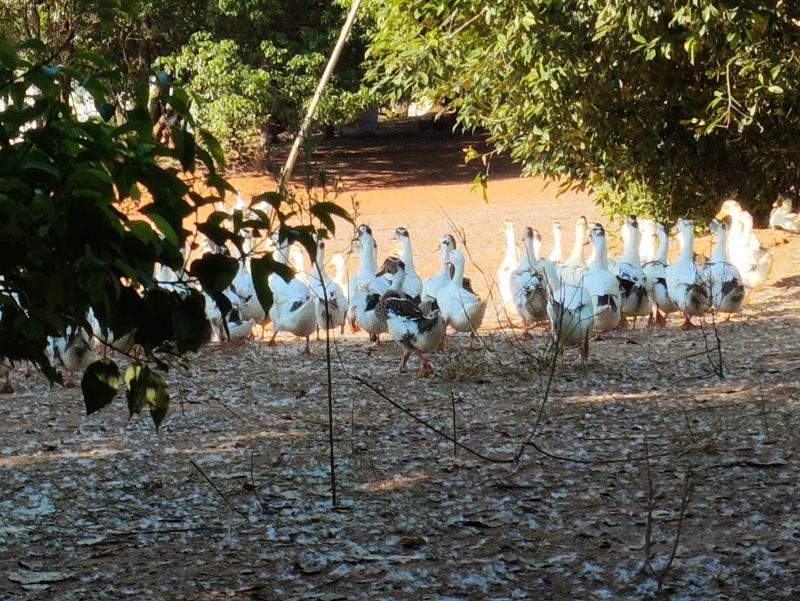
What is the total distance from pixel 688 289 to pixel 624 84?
137 inches

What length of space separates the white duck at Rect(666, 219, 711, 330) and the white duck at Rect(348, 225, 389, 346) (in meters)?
2.54

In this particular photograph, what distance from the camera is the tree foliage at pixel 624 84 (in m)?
9.96

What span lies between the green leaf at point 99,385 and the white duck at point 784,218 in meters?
13.5

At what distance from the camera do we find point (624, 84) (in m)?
12.1

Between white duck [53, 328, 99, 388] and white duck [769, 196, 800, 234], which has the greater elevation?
white duck [769, 196, 800, 234]

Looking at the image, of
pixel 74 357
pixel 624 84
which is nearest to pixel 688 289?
pixel 624 84

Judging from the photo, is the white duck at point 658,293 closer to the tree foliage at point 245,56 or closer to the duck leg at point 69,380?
the duck leg at point 69,380

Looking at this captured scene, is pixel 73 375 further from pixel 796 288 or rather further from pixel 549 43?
pixel 796 288

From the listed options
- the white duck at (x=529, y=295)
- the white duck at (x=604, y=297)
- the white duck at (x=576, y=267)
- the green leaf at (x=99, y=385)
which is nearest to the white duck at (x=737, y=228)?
the white duck at (x=576, y=267)

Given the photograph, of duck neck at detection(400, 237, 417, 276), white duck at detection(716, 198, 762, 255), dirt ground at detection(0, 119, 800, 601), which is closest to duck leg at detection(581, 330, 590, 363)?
dirt ground at detection(0, 119, 800, 601)

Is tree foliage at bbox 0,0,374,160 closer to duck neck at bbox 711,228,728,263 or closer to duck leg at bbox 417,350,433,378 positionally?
duck neck at bbox 711,228,728,263

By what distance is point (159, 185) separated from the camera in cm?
264

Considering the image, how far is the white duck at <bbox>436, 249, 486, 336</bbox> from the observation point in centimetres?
904

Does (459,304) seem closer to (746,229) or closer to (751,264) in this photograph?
(751,264)
